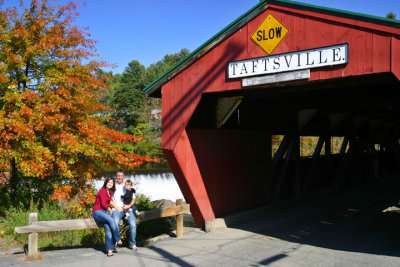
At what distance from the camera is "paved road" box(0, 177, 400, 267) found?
6.09 meters

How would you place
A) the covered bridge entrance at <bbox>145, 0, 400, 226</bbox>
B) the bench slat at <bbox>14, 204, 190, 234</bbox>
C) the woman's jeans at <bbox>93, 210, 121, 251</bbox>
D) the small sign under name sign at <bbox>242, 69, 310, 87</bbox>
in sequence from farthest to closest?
1. the small sign under name sign at <bbox>242, 69, 310, 87</bbox>
2. the woman's jeans at <bbox>93, 210, 121, 251</bbox>
3. the covered bridge entrance at <bbox>145, 0, 400, 226</bbox>
4. the bench slat at <bbox>14, 204, 190, 234</bbox>

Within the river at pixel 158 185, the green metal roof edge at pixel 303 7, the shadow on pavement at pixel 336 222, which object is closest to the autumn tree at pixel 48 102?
the green metal roof edge at pixel 303 7

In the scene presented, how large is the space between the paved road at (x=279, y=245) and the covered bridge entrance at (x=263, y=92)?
91 centimetres

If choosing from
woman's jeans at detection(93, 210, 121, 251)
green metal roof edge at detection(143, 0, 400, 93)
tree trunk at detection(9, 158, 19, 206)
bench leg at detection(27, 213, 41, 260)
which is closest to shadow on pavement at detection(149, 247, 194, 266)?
woman's jeans at detection(93, 210, 121, 251)

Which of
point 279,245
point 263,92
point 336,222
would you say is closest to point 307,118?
point 336,222

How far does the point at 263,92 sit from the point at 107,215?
435cm

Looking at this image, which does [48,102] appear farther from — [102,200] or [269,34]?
[269,34]

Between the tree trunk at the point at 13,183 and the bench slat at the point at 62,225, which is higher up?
the tree trunk at the point at 13,183

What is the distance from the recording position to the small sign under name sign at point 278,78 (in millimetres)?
6617

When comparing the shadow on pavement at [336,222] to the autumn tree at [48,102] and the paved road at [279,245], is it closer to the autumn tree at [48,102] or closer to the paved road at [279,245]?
the paved road at [279,245]

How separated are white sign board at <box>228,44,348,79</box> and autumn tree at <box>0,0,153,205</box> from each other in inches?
154

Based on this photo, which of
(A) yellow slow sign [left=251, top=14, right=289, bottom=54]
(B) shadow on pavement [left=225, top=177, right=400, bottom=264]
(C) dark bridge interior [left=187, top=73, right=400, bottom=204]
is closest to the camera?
(A) yellow slow sign [left=251, top=14, right=289, bottom=54]

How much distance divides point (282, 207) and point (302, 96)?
10.9ft

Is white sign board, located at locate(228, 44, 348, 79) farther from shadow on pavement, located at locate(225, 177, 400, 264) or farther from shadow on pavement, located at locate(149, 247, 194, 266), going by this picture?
shadow on pavement, located at locate(149, 247, 194, 266)
